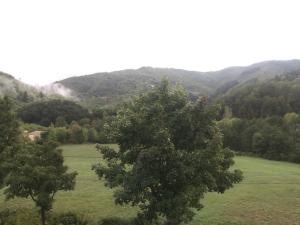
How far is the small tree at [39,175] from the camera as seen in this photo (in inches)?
1162

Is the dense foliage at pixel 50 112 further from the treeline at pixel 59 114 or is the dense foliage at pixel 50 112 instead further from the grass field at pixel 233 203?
the grass field at pixel 233 203

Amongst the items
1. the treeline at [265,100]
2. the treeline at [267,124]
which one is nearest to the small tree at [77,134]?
the treeline at [267,124]

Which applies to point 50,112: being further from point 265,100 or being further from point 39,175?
point 39,175

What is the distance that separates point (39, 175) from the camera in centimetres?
2938

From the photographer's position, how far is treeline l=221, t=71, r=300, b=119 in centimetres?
16275

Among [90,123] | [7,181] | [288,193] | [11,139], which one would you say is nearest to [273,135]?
[288,193]

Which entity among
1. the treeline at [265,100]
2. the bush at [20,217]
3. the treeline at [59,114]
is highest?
the treeline at [265,100]

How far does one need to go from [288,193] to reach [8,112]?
129 feet

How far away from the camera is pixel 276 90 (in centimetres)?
18100

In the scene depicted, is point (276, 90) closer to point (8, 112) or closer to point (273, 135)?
point (273, 135)

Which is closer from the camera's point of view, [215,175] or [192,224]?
[215,175]

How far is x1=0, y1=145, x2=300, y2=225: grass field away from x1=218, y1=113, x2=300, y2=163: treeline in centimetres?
3678

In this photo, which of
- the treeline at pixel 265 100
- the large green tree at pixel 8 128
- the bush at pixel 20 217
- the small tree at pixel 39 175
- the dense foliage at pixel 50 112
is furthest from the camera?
the treeline at pixel 265 100

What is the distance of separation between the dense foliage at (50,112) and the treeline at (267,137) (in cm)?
6451
